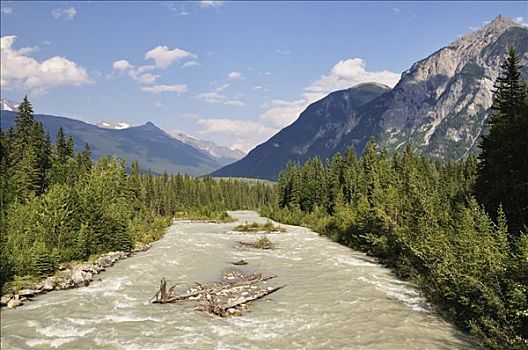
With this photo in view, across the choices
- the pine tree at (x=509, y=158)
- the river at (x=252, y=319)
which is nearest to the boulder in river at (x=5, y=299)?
the river at (x=252, y=319)

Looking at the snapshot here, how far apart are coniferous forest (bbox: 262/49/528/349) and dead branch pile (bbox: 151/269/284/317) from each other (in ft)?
33.9

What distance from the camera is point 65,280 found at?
30234mm

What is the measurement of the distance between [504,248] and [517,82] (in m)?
26.9

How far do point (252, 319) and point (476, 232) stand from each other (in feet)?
39.9

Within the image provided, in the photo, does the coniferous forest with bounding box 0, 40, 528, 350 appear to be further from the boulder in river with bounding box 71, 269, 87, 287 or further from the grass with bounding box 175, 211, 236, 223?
the grass with bounding box 175, 211, 236, 223

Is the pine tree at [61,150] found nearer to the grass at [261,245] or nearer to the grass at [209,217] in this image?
the grass at [209,217]

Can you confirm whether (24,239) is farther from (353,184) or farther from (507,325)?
(353,184)

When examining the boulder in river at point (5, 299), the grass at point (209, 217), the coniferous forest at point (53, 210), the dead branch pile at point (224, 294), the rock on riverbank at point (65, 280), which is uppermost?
the coniferous forest at point (53, 210)

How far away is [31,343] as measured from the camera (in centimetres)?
1831

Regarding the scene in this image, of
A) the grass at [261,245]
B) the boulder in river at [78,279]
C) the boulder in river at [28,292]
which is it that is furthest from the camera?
the grass at [261,245]

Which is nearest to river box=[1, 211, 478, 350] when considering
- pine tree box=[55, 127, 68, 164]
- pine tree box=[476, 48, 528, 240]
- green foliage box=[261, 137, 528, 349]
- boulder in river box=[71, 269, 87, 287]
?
boulder in river box=[71, 269, 87, 287]

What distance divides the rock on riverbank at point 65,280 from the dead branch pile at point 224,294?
663 centimetres

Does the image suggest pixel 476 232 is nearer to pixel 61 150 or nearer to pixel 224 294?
pixel 224 294

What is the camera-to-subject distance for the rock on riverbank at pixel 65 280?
25.0 m
